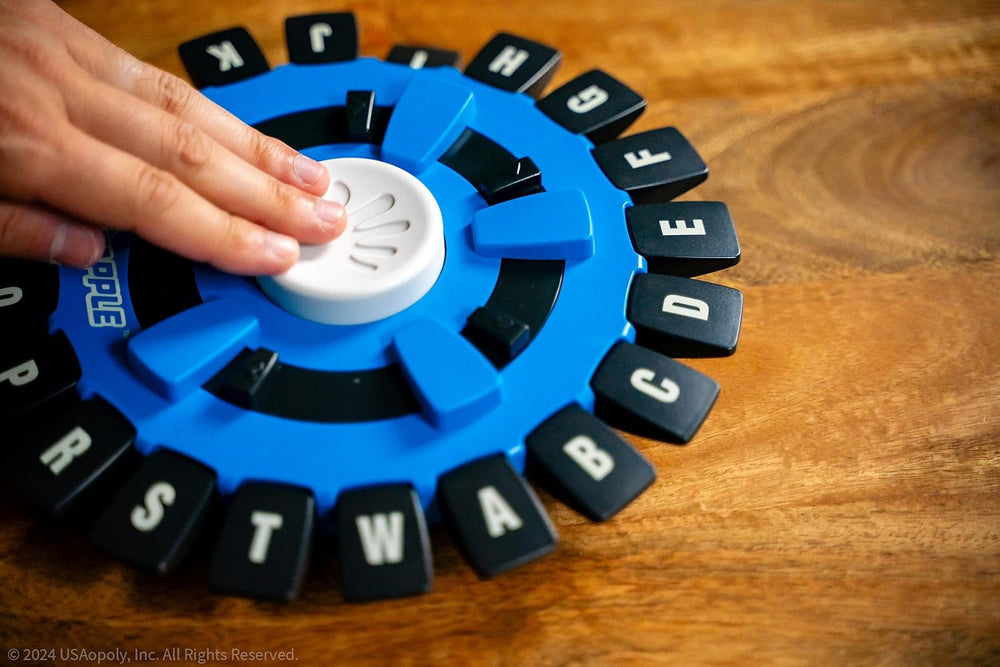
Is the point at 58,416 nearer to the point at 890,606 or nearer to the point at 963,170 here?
the point at 890,606

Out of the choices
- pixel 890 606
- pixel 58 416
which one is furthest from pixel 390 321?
pixel 890 606

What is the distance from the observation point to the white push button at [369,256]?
50 cm

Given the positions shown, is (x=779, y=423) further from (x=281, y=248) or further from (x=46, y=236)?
(x=46, y=236)

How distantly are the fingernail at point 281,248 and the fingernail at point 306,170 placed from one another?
5cm

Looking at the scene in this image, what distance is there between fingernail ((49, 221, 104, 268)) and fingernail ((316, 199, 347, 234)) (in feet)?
0.45

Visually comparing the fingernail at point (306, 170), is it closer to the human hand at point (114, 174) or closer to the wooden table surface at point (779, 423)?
the human hand at point (114, 174)

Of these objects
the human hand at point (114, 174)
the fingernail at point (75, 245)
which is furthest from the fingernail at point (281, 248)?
the fingernail at point (75, 245)

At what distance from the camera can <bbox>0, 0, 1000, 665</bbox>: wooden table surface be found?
18.0 inches

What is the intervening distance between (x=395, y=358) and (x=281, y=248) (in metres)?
0.09

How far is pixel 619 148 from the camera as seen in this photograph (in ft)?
2.00

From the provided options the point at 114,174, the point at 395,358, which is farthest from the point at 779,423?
the point at 114,174

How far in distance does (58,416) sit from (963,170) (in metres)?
0.68

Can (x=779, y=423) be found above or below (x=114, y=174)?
below

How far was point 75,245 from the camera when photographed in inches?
20.1
